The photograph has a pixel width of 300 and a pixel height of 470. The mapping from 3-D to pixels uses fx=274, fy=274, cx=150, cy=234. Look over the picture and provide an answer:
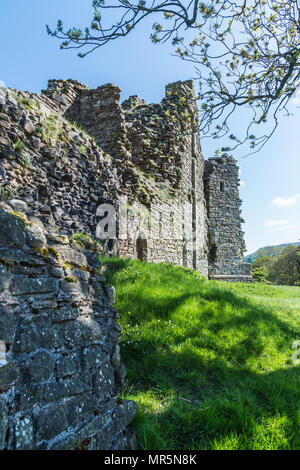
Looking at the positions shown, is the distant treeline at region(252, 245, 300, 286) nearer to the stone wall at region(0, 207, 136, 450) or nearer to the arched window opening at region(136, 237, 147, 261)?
the arched window opening at region(136, 237, 147, 261)

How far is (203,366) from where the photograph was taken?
11.6ft

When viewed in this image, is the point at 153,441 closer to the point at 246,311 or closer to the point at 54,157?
the point at 246,311

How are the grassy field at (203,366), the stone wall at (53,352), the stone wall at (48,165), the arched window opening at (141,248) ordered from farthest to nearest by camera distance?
1. the arched window opening at (141,248)
2. the stone wall at (48,165)
3. the grassy field at (203,366)
4. the stone wall at (53,352)

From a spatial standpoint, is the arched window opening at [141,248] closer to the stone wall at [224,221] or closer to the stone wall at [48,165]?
the stone wall at [48,165]

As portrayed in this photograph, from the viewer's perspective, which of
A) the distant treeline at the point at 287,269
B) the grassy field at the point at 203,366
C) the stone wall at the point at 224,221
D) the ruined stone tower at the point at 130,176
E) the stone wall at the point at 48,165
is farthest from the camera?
the distant treeline at the point at 287,269

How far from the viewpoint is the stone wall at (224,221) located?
1722cm

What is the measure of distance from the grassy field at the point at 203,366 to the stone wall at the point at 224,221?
37.5 feet

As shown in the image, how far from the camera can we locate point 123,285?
5281mm

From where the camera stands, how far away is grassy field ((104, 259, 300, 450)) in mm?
2398

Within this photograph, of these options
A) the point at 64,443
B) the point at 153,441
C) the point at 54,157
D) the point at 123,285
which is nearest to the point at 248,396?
the point at 153,441

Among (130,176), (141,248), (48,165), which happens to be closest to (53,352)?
(48,165)

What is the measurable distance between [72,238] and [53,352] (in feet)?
3.33

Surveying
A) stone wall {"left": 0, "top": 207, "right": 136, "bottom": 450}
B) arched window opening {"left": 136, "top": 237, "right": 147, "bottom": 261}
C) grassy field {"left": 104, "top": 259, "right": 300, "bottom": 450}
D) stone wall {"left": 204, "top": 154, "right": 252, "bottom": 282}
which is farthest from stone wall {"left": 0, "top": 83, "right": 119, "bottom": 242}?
stone wall {"left": 204, "top": 154, "right": 252, "bottom": 282}

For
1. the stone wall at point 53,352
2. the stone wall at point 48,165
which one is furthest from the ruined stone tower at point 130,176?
the stone wall at point 53,352
